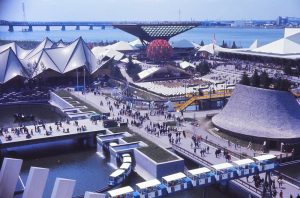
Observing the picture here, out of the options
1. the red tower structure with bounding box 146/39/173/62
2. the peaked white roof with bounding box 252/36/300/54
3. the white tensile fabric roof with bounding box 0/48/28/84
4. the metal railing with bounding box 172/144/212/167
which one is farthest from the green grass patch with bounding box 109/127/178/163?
the peaked white roof with bounding box 252/36/300/54

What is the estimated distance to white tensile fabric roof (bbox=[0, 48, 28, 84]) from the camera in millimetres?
55094

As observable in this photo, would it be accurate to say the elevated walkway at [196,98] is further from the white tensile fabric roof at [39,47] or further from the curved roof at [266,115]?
the white tensile fabric roof at [39,47]

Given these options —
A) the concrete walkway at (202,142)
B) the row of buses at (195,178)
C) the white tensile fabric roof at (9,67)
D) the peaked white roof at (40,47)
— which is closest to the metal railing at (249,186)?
the concrete walkway at (202,142)

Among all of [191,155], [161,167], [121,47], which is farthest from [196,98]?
[121,47]

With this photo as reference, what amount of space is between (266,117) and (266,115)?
155 mm

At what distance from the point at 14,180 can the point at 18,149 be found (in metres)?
21.1

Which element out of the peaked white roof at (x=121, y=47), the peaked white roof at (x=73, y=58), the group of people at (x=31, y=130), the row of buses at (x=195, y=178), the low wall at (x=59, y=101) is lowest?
the low wall at (x=59, y=101)

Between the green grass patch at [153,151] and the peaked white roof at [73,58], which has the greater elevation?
the peaked white roof at [73,58]

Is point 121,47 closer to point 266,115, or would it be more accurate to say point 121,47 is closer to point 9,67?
point 9,67

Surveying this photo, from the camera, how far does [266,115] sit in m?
30.5

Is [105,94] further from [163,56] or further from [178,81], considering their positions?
[163,56]

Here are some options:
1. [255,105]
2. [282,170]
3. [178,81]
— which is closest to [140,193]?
[282,170]

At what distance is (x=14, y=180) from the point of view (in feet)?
43.1

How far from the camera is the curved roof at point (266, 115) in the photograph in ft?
97.7
